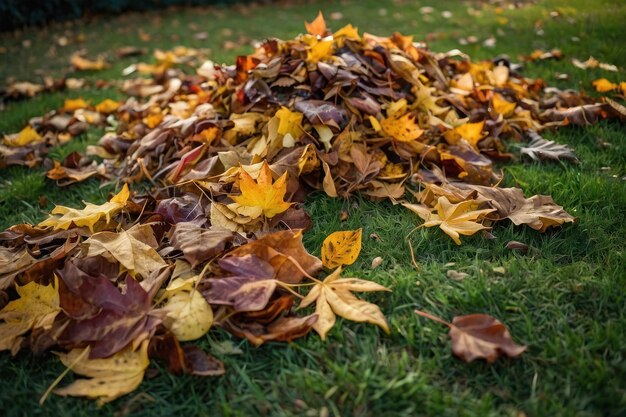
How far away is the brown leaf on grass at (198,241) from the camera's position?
1.41m

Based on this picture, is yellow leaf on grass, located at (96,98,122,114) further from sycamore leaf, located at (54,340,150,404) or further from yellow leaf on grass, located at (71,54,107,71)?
sycamore leaf, located at (54,340,150,404)

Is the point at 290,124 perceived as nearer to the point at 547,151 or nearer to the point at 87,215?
the point at 87,215

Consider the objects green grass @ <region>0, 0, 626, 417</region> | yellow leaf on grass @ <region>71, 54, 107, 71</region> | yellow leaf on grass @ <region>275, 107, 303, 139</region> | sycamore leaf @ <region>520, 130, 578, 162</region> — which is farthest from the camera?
yellow leaf on grass @ <region>71, 54, 107, 71</region>

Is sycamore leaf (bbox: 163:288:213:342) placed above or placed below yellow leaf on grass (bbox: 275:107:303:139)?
below

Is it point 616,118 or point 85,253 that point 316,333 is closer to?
point 85,253

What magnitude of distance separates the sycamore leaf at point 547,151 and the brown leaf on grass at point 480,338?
4.07ft

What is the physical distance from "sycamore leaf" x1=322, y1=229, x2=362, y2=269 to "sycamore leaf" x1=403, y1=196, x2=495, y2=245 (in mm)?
283

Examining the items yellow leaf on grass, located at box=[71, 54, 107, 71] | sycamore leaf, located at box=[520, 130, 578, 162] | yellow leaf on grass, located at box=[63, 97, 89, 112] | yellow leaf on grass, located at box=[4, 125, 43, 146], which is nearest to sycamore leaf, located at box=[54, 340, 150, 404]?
sycamore leaf, located at box=[520, 130, 578, 162]

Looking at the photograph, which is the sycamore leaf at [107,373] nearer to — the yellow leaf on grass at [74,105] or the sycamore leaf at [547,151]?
the sycamore leaf at [547,151]

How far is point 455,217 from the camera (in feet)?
5.30

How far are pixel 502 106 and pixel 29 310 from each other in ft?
7.63

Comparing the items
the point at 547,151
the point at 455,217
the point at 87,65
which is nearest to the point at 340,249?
the point at 455,217

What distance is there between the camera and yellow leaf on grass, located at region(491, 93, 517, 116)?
2.46 m

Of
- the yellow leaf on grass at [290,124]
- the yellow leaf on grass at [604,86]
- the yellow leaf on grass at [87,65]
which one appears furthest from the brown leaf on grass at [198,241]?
the yellow leaf on grass at [87,65]
